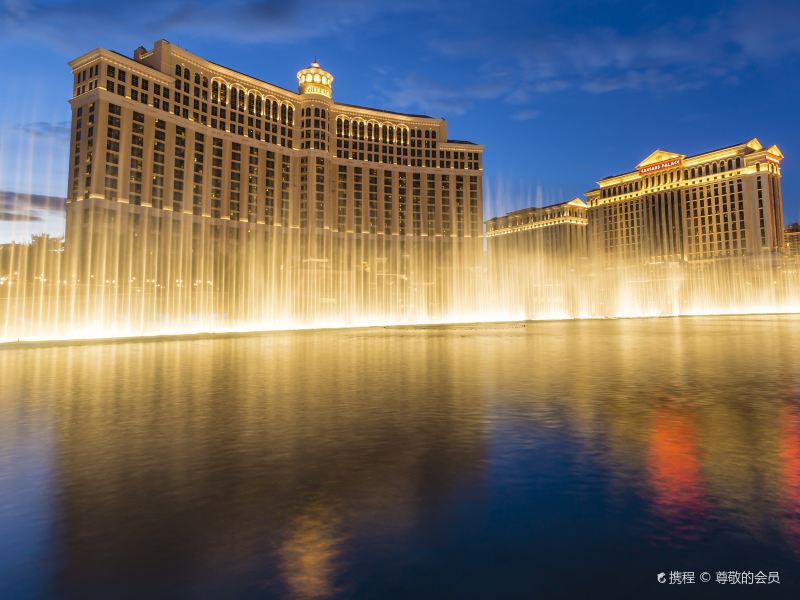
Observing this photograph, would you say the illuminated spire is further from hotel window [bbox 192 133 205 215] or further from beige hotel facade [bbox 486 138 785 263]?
beige hotel facade [bbox 486 138 785 263]

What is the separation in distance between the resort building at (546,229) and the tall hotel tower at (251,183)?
148 ft

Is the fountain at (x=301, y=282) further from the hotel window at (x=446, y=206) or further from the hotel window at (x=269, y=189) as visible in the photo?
the hotel window at (x=269, y=189)

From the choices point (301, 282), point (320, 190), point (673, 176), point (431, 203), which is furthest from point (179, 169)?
point (673, 176)

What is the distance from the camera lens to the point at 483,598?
2740 mm

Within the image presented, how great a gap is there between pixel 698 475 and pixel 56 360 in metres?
20.4

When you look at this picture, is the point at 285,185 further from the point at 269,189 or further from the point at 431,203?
the point at 431,203

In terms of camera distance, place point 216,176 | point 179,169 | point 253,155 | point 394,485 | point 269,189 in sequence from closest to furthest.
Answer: point 394,485 → point 179,169 → point 216,176 → point 253,155 → point 269,189

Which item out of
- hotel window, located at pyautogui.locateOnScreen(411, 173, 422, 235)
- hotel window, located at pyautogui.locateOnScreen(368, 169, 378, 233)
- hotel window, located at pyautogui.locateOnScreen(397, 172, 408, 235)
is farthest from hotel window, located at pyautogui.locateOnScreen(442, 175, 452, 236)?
hotel window, located at pyautogui.locateOnScreen(368, 169, 378, 233)

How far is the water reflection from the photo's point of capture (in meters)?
3.11

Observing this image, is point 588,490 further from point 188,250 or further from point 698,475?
point 188,250

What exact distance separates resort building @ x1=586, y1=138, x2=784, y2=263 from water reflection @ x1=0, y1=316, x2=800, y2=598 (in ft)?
362

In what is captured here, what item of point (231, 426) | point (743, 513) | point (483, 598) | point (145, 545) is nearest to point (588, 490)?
point (743, 513)

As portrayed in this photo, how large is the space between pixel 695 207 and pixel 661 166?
38.7 feet

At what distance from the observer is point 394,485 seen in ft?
14.9
